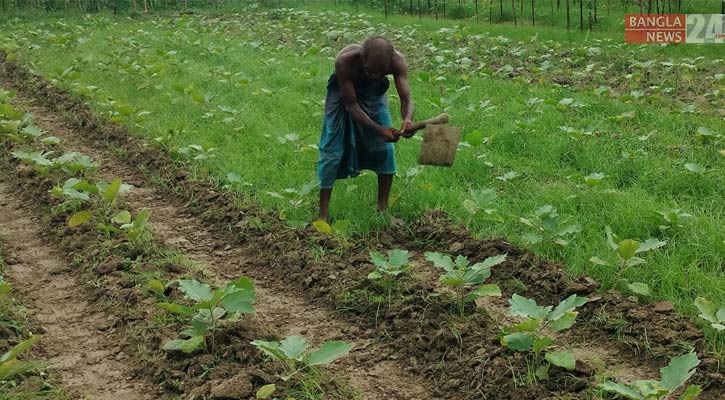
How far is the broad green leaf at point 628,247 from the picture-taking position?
3.60m

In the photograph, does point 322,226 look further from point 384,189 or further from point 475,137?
point 475,137

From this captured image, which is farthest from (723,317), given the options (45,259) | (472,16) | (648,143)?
(472,16)

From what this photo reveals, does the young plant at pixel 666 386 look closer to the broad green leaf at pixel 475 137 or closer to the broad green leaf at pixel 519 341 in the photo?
the broad green leaf at pixel 519 341

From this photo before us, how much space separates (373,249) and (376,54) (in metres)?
1.24

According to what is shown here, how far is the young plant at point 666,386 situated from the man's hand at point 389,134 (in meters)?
2.24

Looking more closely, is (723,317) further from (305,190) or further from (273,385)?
(305,190)

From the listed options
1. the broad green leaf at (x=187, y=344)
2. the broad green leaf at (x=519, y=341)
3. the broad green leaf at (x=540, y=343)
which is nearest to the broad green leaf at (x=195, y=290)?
the broad green leaf at (x=187, y=344)

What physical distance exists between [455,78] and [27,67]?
6.63 m

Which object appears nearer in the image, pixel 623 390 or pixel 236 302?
pixel 623 390

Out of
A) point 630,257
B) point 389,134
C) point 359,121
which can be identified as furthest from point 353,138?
point 630,257

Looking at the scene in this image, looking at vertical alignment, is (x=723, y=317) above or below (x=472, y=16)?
below

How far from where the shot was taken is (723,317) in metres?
3.12

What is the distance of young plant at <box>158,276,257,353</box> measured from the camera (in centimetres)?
318

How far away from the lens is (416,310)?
3730 millimetres
